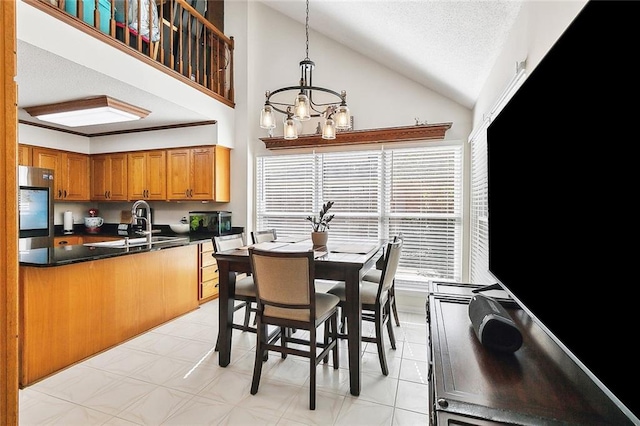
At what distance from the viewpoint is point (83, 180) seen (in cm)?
499

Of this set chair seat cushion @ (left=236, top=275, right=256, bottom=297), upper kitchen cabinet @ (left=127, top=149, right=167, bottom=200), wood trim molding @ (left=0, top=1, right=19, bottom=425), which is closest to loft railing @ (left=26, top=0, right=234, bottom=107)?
upper kitchen cabinet @ (left=127, top=149, right=167, bottom=200)

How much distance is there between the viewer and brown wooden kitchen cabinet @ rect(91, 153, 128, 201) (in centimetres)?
484

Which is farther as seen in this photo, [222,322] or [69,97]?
[69,97]

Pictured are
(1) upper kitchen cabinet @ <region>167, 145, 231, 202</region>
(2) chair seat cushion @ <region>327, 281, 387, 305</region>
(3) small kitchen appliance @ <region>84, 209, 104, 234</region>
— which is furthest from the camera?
(3) small kitchen appliance @ <region>84, 209, 104, 234</region>

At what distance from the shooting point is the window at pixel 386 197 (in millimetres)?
3812

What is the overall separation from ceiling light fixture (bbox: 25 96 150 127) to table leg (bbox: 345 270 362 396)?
2.97 metres

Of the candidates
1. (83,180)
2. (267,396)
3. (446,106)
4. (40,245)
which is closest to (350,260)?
(267,396)

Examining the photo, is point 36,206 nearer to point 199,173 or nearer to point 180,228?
point 180,228

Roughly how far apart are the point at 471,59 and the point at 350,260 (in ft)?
6.29

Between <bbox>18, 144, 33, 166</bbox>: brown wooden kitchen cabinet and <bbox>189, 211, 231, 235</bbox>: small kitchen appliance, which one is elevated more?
<bbox>18, 144, 33, 166</bbox>: brown wooden kitchen cabinet

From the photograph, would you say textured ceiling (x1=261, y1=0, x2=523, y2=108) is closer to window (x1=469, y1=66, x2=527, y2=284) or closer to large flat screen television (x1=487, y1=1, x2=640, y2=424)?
window (x1=469, y1=66, x2=527, y2=284)

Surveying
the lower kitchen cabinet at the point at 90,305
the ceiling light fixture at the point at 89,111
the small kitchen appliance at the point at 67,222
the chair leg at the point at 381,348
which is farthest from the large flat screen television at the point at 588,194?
the small kitchen appliance at the point at 67,222

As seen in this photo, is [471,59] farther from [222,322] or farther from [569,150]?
[222,322]

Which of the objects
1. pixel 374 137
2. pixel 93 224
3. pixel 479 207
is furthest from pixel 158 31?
pixel 479 207
